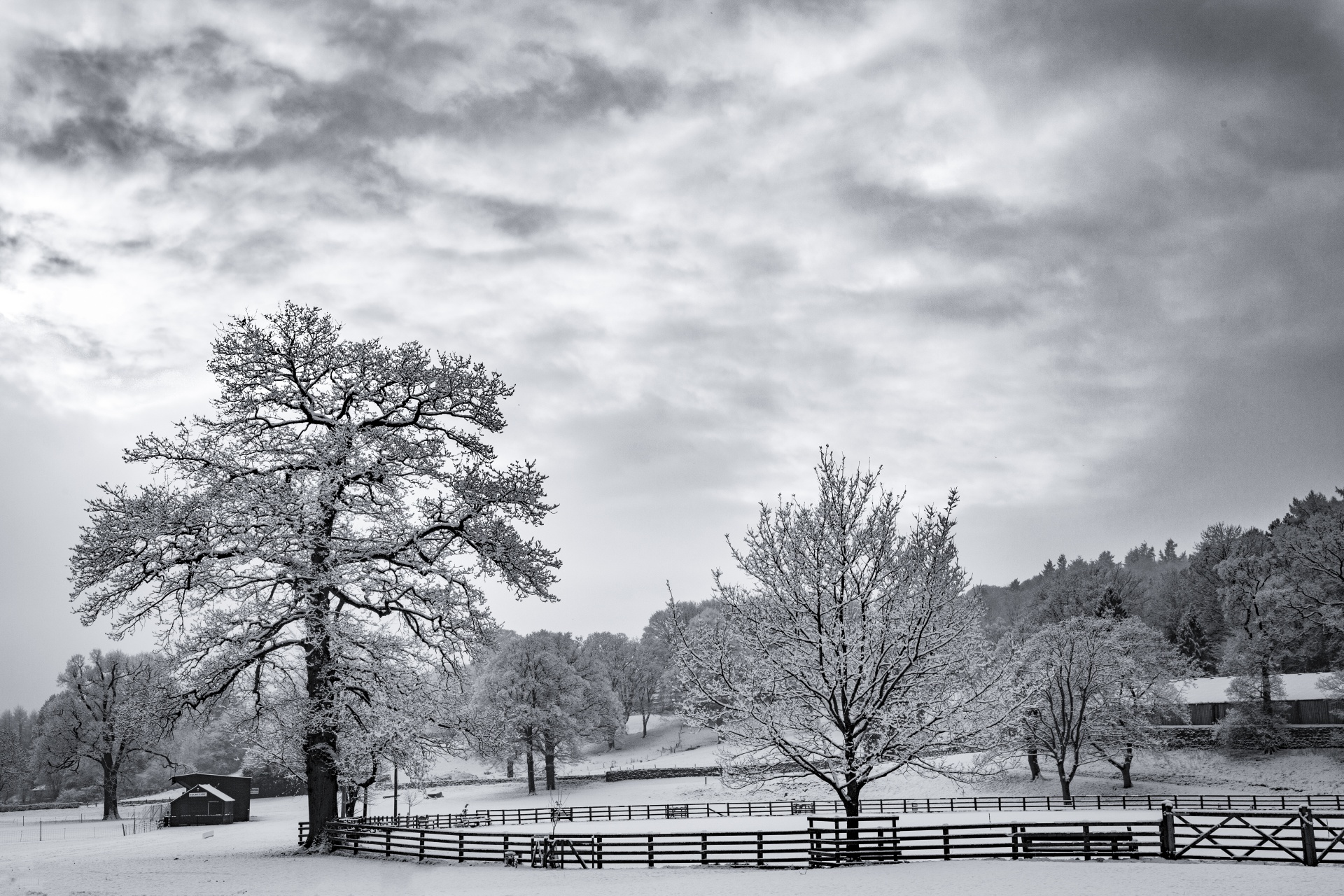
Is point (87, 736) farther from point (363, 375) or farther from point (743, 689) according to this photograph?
point (743, 689)

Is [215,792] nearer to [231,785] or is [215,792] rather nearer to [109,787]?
[231,785]

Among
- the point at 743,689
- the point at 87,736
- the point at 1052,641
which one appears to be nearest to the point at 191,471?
the point at 743,689

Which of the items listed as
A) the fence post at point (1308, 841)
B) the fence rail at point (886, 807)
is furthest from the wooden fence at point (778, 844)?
the fence rail at point (886, 807)

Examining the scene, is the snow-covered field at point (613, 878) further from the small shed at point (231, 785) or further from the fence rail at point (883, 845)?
the small shed at point (231, 785)

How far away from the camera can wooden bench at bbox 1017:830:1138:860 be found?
20375 millimetres


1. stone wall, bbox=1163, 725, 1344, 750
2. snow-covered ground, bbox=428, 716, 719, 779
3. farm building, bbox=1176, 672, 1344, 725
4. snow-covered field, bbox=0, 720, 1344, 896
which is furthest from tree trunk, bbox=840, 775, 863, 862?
farm building, bbox=1176, 672, 1344, 725

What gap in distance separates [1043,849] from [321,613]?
18.5 meters

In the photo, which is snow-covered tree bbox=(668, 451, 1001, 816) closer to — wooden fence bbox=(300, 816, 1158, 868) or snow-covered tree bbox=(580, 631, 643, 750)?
wooden fence bbox=(300, 816, 1158, 868)

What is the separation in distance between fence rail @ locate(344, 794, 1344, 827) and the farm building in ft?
43.6

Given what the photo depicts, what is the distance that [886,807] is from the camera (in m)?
43.8

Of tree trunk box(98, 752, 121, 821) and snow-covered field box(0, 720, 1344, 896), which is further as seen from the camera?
tree trunk box(98, 752, 121, 821)

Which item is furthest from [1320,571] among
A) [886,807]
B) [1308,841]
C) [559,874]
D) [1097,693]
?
[559,874]

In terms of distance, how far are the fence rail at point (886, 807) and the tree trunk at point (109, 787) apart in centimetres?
2896

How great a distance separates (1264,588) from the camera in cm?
5606
